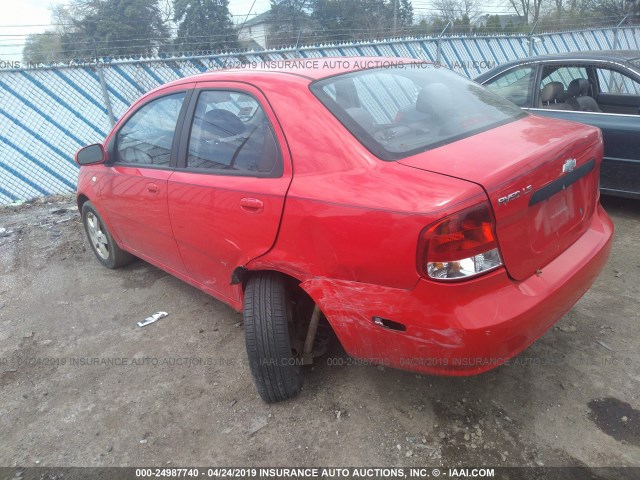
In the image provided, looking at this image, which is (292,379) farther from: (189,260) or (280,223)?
(189,260)

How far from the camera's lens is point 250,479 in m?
2.18

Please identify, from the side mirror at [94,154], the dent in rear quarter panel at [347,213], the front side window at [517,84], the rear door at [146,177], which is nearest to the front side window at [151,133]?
the rear door at [146,177]

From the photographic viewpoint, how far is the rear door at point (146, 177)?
3080 millimetres

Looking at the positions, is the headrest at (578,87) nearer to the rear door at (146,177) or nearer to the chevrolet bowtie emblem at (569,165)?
the chevrolet bowtie emblem at (569,165)

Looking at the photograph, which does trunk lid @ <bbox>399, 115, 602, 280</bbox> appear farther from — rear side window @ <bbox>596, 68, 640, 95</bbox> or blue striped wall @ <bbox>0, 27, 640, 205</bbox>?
blue striped wall @ <bbox>0, 27, 640, 205</bbox>

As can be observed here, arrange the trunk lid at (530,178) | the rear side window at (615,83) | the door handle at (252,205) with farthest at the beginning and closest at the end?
the rear side window at (615,83), the door handle at (252,205), the trunk lid at (530,178)

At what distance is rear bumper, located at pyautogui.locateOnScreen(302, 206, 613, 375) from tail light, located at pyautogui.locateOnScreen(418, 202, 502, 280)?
2.1 inches

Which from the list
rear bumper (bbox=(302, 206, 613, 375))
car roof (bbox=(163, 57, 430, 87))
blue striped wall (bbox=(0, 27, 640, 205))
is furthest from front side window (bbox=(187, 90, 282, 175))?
blue striped wall (bbox=(0, 27, 640, 205))

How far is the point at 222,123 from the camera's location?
274 centimetres

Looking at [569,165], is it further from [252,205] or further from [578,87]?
[578,87]

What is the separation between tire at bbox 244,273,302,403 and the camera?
239 centimetres

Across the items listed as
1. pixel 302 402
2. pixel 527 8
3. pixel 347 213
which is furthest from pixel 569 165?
pixel 527 8

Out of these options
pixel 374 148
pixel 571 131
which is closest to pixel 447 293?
pixel 374 148

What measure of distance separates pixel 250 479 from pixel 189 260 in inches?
55.9
